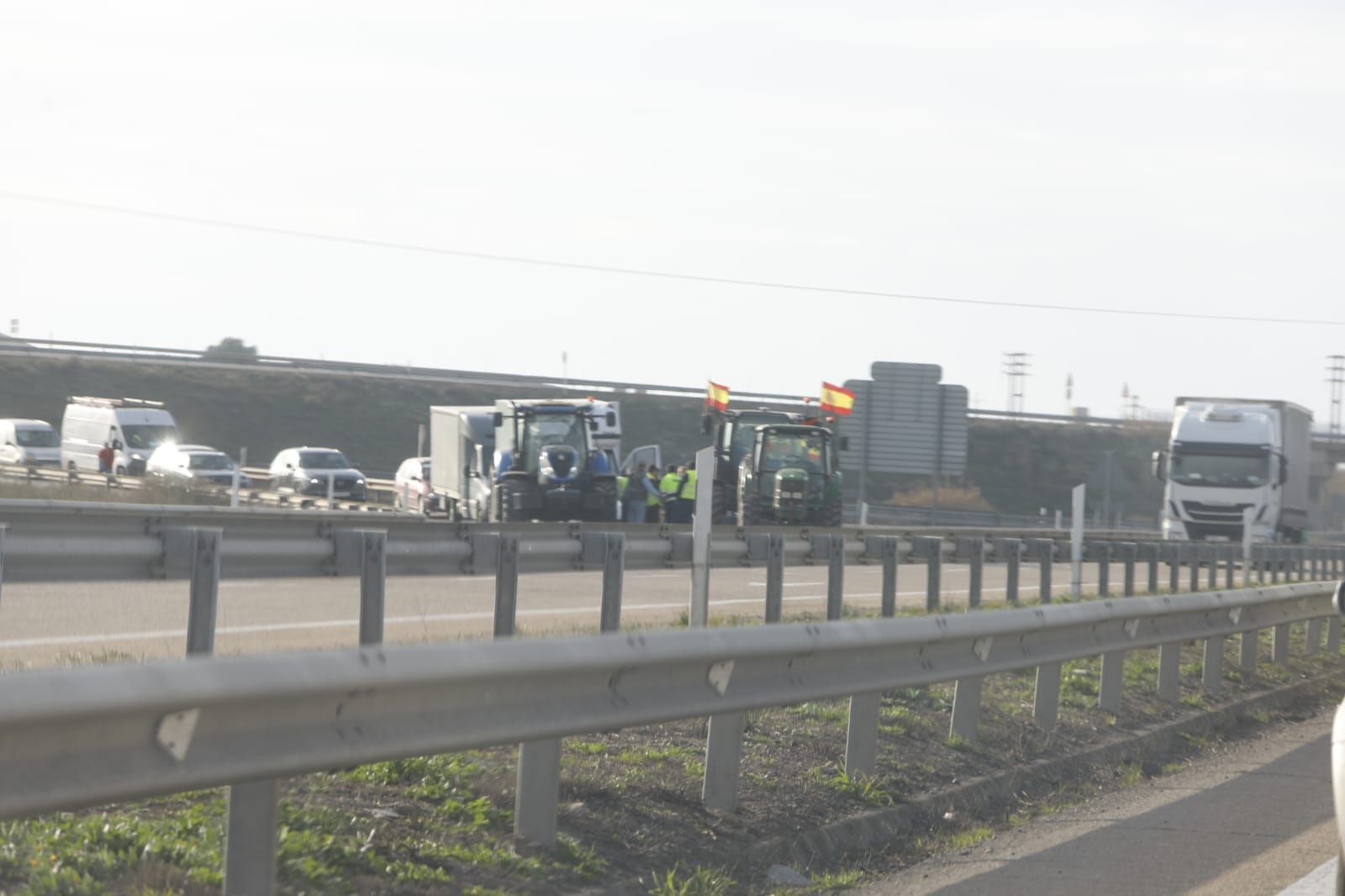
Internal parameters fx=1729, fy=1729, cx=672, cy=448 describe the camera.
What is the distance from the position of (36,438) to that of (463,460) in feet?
62.9

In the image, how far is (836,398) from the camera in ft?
88.1

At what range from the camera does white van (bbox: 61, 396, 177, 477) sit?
4778 cm

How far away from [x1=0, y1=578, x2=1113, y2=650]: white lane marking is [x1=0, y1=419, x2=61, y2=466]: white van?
3608cm

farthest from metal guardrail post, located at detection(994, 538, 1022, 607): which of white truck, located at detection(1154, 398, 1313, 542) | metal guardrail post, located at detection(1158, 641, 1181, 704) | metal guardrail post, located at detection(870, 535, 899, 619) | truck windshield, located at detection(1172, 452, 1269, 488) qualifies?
truck windshield, located at detection(1172, 452, 1269, 488)

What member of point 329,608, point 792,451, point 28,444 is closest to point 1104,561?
point 329,608

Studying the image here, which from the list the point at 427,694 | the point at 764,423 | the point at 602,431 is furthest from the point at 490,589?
the point at 602,431

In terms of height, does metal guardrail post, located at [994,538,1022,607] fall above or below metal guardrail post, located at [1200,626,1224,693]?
above

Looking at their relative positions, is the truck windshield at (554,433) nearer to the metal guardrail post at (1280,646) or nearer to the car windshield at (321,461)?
the car windshield at (321,461)

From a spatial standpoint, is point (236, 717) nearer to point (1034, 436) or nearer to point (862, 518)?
point (862, 518)

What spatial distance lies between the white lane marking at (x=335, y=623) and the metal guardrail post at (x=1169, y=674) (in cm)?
476

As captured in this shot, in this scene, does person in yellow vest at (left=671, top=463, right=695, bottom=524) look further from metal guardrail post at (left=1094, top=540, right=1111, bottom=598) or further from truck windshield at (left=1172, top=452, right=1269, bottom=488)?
truck windshield at (left=1172, top=452, right=1269, bottom=488)

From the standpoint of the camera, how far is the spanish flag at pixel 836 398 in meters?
26.3

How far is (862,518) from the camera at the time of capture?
4278cm

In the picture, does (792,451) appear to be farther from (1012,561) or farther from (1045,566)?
(1012,561)
